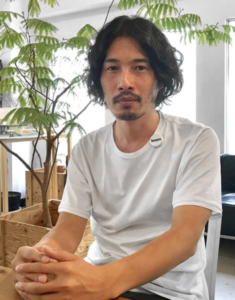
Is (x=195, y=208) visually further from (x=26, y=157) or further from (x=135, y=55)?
(x=26, y=157)

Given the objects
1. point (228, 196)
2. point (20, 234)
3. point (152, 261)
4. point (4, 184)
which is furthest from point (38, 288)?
point (228, 196)

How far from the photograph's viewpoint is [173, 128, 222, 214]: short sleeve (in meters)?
0.85

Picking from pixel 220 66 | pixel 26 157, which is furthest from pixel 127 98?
pixel 26 157

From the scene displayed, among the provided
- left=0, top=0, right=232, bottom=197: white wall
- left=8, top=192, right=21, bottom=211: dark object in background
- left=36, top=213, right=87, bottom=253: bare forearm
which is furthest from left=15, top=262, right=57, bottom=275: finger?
left=8, top=192, right=21, bottom=211: dark object in background

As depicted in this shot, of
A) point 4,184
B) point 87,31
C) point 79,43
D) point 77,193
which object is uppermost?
point 87,31

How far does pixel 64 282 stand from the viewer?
640 millimetres

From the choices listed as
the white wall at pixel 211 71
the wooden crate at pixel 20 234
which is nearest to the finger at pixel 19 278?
the wooden crate at pixel 20 234

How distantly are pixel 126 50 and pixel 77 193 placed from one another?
0.52 metres

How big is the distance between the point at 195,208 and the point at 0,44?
1633 millimetres

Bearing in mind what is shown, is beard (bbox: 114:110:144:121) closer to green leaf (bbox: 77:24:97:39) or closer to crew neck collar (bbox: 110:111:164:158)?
crew neck collar (bbox: 110:111:164:158)

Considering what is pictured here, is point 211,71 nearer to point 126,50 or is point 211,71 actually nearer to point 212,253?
point 126,50

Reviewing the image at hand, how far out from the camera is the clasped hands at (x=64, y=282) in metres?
0.64

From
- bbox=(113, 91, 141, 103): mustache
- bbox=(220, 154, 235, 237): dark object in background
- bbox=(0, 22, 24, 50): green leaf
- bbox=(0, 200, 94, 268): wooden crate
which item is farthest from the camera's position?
bbox=(220, 154, 235, 237): dark object in background

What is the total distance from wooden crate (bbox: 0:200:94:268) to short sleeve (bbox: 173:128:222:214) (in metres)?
1.01
